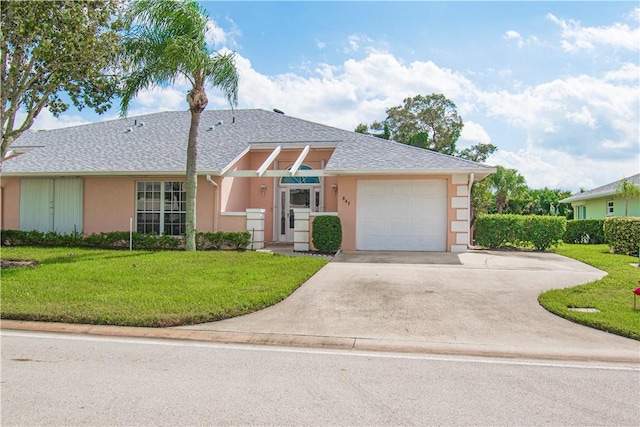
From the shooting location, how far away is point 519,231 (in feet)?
54.0

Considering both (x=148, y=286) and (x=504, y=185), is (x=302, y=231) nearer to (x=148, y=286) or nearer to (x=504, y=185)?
(x=148, y=286)

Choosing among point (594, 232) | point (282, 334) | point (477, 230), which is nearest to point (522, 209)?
point (594, 232)

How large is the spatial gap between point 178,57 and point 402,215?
28.3ft

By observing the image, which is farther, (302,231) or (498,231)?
(498,231)

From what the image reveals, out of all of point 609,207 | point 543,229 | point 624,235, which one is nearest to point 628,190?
point 609,207

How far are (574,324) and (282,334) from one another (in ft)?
14.5

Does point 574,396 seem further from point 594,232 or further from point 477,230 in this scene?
point 594,232

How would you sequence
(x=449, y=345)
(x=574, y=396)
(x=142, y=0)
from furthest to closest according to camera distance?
(x=142, y=0), (x=449, y=345), (x=574, y=396)

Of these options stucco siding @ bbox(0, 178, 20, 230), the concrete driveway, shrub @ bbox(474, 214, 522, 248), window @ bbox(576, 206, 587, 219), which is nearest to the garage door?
shrub @ bbox(474, 214, 522, 248)

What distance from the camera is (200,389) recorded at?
15.1 feet

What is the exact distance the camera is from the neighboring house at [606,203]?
2447 centimetres

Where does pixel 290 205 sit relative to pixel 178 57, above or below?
below

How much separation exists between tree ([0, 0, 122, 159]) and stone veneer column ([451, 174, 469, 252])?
1118cm

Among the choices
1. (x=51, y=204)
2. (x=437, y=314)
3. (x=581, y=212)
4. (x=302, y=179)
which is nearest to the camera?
(x=437, y=314)
